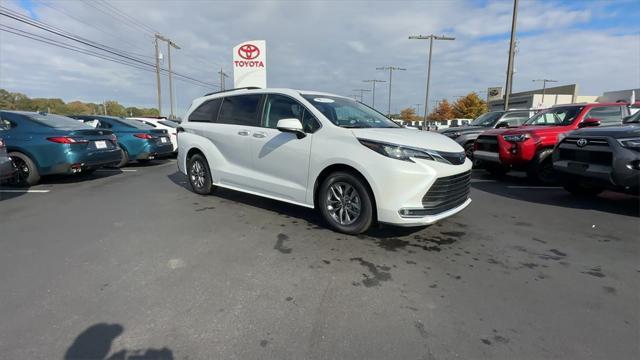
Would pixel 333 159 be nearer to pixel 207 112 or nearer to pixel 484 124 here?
pixel 207 112

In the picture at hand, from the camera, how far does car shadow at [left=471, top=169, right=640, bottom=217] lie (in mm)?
5758

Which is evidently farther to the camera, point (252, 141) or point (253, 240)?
point (252, 141)

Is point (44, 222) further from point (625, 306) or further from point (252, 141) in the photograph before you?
point (625, 306)

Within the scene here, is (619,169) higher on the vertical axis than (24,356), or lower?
higher

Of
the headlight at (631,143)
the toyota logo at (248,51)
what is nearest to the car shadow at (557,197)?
the headlight at (631,143)

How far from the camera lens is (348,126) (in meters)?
4.44

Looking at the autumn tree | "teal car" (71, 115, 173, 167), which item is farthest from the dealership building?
"teal car" (71, 115, 173, 167)

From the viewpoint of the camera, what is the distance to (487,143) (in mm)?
8117

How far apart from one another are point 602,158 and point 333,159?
4250 mm

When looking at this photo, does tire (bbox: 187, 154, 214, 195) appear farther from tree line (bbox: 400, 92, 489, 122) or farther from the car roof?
tree line (bbox: 400, 92, 489, 122)

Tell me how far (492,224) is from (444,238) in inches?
42.5

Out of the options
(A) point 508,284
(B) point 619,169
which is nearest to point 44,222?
(A) point 508,284

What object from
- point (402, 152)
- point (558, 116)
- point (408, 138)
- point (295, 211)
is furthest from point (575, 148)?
point (295, 211)

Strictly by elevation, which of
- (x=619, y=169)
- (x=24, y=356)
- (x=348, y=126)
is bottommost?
(x=24, y=356)
